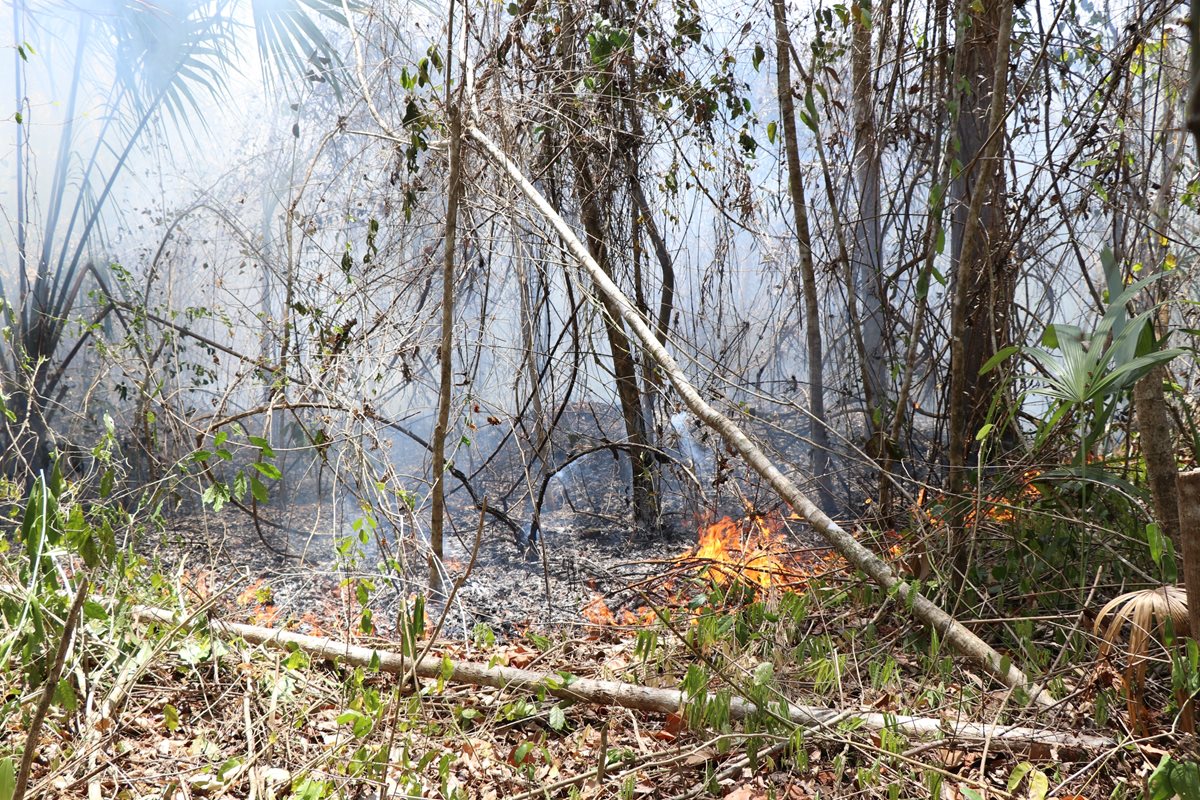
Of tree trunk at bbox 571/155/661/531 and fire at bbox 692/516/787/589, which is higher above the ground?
tree trunk at bbox 571/155/661/531

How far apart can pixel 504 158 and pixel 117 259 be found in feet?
9.46

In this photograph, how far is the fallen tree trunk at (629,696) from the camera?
5.19 feet

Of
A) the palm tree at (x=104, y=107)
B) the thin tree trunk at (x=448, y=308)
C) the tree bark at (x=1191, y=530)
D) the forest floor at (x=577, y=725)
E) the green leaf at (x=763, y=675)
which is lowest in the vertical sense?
the forest floor at (x=577, y=725)

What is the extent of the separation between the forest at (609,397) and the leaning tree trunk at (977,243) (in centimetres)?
2

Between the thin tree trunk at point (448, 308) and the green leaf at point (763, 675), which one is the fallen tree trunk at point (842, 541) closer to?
the thin tree trunk at point (448, 308)

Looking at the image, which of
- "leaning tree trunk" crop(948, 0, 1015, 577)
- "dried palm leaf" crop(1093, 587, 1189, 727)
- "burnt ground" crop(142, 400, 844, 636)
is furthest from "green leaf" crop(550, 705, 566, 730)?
"burnt ground" crop(142, 400, 844, 636)

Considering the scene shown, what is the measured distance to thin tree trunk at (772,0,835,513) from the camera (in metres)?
3.04

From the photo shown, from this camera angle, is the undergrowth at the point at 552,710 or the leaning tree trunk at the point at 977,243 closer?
the undergrowth at the point at 552,710

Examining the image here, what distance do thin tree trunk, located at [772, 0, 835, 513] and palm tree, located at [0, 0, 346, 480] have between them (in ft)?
7.91

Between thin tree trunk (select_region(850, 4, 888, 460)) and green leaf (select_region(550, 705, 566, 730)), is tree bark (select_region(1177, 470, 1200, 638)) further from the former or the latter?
thin tree trunk (select_region(850, 4, 888, 460))

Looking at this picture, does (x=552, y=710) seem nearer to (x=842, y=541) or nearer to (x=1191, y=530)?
(x=842, y=541)

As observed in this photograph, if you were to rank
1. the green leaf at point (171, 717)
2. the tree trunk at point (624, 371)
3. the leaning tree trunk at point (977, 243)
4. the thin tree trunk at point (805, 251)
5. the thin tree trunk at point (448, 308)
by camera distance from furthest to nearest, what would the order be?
the tree trunk at point (624, 371) < the thin tree trunk at point (805, 251) < the thin tree trunk at point (448, 308) < the leaning tree trunk at point (977, 243) < the green leaf at point (171, 717)

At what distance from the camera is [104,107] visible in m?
4.25

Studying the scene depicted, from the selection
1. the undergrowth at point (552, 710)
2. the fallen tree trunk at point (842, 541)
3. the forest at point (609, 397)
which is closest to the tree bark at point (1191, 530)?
the forest at point (609, 397)
